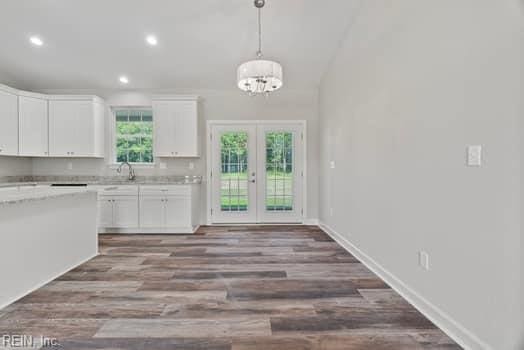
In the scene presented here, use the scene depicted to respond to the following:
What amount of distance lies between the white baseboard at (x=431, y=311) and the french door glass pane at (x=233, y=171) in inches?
113

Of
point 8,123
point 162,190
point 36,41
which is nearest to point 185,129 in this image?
→ point 162,190

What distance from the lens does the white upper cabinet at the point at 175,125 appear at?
5180 mm

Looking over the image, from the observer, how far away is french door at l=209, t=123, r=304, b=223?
5645 mm

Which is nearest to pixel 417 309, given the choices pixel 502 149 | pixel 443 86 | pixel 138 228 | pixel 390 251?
pixel 390 251

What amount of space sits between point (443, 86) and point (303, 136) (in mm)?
3746

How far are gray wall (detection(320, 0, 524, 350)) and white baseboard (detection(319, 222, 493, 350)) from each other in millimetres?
29

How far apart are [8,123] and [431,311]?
628 centimetres

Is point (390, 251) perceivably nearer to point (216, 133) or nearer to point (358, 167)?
point (358, 167)

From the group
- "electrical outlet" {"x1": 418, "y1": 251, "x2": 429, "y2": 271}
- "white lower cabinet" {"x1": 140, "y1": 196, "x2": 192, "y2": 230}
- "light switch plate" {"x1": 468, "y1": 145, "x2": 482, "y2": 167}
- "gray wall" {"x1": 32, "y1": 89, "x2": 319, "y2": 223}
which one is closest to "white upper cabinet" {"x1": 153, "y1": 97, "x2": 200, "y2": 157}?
"gray wall" {"x1": 32, "y1": 89, "x2": 319, "y2": 223}

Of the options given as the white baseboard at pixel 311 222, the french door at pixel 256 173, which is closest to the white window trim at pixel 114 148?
the french door at pixel 256 173

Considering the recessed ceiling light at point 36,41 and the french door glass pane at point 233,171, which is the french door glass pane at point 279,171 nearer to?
the french door glass pane at point 233,171

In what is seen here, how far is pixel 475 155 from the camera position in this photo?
1.68 m

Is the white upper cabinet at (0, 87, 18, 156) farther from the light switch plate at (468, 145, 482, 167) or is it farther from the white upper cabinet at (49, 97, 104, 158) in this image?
the light switch plate at (468, 145, 482, 167)

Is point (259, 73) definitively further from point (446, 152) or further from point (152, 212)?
point (152, 212)
